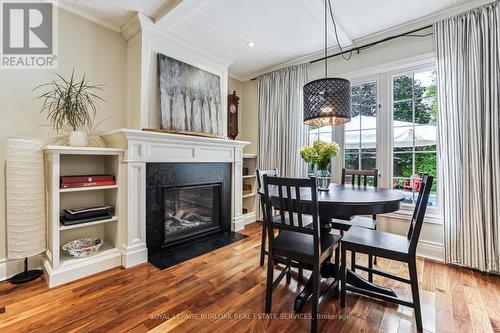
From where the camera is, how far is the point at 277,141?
3.84 meters

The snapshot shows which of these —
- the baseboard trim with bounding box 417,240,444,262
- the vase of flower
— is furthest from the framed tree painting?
the baseboard trim with bounding box 417,240,444,262

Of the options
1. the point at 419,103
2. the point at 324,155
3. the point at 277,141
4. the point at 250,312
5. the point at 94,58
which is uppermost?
the point at 94,58

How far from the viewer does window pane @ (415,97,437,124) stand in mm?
2664

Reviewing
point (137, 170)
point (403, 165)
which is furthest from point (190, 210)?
point (403, 165)

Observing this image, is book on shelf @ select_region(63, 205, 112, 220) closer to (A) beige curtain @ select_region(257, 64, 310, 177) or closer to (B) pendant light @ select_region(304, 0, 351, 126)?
(B) pendant light @ select_region(304, 0, 351, 126)

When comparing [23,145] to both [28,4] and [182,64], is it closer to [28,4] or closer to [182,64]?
[28,4]

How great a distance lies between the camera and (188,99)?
3.03 m

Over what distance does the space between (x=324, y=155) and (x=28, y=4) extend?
3.10m

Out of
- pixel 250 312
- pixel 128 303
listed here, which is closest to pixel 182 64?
pixel 128 303

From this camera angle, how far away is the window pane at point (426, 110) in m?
2.66

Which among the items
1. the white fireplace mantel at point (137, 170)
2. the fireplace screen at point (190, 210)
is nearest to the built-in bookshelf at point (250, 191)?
the fireplace screen at point (190, 210)

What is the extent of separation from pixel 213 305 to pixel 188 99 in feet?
7.69

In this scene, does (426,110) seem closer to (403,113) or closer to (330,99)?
(403,113)

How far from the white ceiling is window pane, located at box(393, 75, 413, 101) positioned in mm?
599
